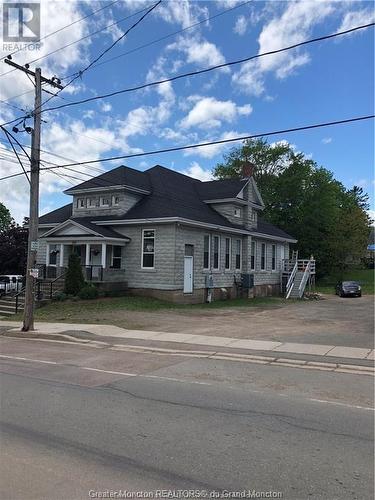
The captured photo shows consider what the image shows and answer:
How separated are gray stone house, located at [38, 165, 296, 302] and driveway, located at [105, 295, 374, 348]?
4.76 m

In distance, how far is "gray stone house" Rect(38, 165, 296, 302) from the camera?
26.8 m

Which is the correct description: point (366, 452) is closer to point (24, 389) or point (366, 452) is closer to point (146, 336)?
point (24, 389)

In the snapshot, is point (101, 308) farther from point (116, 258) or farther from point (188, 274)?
point (188, 274)

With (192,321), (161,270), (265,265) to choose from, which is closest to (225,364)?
(192,321)

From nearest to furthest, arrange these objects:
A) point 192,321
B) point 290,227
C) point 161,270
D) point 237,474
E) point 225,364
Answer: point 237,474 < point 225,364 < point 192,321 < point 161,270 < point 290,227

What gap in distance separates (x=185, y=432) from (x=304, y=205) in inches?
2104

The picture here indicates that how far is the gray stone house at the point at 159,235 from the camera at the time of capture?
26844mm

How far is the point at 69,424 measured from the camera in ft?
20.4

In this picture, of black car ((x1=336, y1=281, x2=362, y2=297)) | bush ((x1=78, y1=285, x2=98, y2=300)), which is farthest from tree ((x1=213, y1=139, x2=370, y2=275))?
bush ((x1=78, y1=285, x2=98, y2=300))

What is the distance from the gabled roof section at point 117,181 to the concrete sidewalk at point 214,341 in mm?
12863

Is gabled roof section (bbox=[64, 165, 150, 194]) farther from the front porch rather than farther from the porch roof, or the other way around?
the front porch

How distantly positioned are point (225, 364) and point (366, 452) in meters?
5.62

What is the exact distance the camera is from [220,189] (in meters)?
34.8

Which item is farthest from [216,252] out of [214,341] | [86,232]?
[214,341]
